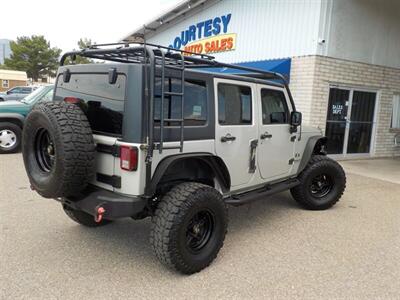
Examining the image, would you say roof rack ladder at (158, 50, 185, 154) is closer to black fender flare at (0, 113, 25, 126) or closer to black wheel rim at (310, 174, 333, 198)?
black wheel rim at (310, 174, 333, 198)

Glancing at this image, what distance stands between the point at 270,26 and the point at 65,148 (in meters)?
8.79

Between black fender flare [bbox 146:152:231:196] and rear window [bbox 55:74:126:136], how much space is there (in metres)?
0.48

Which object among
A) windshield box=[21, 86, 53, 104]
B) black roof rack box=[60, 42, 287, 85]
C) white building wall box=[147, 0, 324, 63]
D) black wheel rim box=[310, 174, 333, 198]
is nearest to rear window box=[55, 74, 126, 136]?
black roof rack box=[60, 42, 287, 85]

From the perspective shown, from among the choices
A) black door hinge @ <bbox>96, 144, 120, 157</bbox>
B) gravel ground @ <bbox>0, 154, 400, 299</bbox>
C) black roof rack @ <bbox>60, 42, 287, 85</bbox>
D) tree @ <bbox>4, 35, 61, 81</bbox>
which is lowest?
gravel ground @ <bbox>0, 154, 400, 299</bbox>

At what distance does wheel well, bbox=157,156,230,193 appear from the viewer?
3.64m

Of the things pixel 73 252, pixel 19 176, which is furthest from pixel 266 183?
pixel 19 176

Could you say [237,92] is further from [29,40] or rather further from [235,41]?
[29,40]

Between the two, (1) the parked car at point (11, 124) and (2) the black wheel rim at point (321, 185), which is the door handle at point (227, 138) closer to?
(2) the black wheel rim at point (321, 185)

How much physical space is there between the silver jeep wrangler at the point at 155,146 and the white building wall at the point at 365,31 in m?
6.12

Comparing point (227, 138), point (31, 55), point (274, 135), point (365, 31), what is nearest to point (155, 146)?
point (227, 138)

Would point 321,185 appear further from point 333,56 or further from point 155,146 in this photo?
A: point 333,56

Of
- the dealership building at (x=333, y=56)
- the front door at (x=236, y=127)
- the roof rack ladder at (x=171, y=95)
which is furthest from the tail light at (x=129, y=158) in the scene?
the dealership building at (x=333, y=56)

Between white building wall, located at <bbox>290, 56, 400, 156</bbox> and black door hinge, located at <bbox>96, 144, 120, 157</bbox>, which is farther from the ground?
white building wall, located at <bbox>290, 56, 400, 156</bbox>

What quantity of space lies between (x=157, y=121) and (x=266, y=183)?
208 cm
